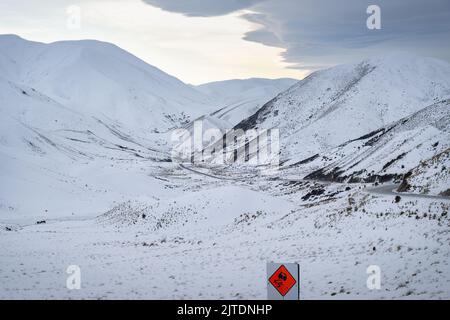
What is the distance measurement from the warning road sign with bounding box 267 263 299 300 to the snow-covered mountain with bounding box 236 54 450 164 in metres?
97.0

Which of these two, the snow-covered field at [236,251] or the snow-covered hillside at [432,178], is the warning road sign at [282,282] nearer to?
the snow-covered field at [236,251]

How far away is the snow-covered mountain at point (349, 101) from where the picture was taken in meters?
120

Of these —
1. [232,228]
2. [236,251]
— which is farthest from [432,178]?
[236,251]

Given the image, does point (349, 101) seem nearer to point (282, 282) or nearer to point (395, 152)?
point (395, 152)

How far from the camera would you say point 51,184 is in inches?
2606

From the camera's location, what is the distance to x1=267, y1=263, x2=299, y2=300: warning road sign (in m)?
11.8

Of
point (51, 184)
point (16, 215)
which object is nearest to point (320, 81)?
point (51, 184)

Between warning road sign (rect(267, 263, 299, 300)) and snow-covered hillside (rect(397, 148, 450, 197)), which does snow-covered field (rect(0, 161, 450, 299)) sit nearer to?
snow-covered hillside (rect(397, 148, 450, 197))

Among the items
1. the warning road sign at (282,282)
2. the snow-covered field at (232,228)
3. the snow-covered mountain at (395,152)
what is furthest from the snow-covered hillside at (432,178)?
the warning road sign at (282,282)

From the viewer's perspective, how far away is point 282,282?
1191 centimetres

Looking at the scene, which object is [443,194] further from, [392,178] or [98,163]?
[98,163]

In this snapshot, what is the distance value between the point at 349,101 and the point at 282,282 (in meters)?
128

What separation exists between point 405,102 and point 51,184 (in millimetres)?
95913

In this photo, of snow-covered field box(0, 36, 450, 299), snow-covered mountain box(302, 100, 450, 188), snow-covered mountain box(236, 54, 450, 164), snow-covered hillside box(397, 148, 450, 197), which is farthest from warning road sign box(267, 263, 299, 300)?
snow-covered mountain box(236, 54, 450, 164)
